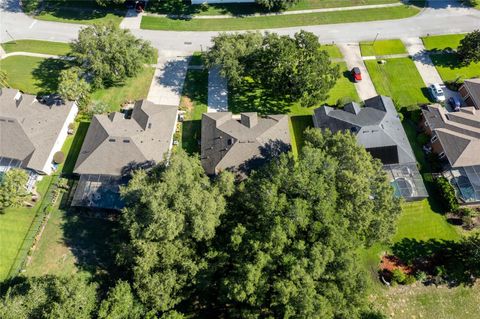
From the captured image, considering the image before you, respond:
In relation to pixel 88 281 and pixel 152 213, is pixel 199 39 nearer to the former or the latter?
pixel 152 213

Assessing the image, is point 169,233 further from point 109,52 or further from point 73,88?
point 109,52

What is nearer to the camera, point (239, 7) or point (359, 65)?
point (359, 65)

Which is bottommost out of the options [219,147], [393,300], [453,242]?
[393,300]

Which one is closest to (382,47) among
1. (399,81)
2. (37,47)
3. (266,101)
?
(399,81)

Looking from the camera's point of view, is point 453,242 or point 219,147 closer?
point 453,242

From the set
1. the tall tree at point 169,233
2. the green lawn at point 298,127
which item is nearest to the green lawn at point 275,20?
the green lawn at point 298,127

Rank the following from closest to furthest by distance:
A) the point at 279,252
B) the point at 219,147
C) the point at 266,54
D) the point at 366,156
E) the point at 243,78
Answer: the point at 279,252, the point at 366,156, the point at 219,147, the point at 266,54, the point at 243,78

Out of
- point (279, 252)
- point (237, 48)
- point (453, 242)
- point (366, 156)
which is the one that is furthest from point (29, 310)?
point (453, 242)

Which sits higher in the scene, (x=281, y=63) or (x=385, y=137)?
(x=281, y=63)

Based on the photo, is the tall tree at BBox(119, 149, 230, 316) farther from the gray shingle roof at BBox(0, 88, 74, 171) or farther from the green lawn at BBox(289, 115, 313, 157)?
the gray shingle roof at BBox(0, 88, 74, 171)
